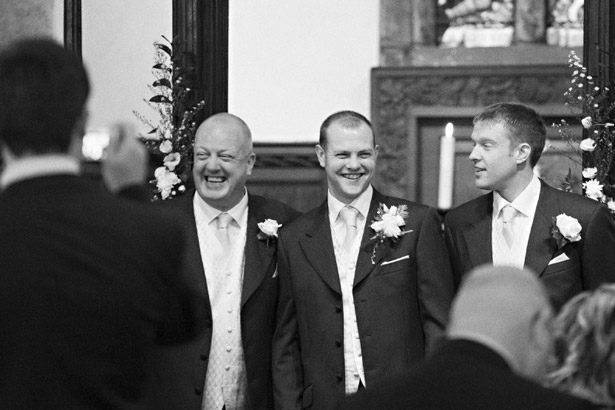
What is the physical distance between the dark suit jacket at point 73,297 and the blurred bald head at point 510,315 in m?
0.66

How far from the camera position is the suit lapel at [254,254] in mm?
5020

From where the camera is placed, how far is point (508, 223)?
5234 mm

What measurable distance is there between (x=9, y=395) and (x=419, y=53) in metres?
6.73

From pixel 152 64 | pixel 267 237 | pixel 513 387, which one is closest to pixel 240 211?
pixel 267 237

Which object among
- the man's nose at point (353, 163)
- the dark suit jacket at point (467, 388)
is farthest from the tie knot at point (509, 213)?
the dark suit jacket at point (467, 388)

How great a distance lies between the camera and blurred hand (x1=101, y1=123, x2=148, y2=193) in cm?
266

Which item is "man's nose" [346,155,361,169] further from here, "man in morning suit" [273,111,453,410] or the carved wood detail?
the carved wood detail

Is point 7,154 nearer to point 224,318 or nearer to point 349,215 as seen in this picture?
point 224,318

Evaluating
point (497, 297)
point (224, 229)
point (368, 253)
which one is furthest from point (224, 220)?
point (497, 297)

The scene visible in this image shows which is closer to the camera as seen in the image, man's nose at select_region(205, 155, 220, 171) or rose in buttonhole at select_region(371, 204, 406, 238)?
rose in buttonhole at select_region(371, 204, 406, 238)

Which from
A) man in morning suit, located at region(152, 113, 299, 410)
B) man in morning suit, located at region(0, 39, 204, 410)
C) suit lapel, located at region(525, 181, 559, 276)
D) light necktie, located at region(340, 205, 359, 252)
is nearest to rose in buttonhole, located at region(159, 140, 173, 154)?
man in morning suit, located at region(152, 113, 299, 410)

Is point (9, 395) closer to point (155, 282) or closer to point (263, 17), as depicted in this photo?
point (155, 282)

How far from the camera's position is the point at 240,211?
5.23m

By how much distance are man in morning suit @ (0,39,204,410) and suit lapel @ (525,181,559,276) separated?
2789 millimetres
